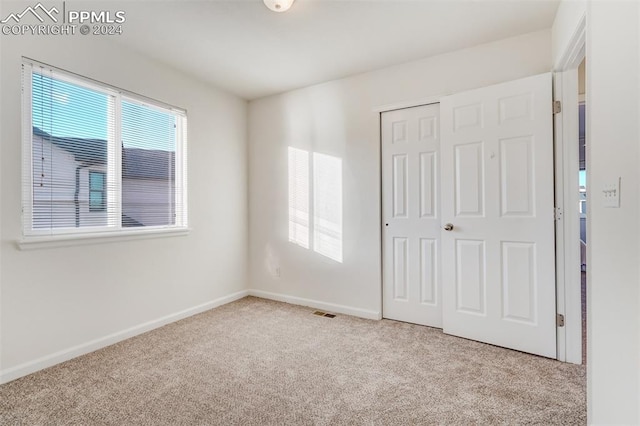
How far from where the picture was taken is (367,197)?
312 cm

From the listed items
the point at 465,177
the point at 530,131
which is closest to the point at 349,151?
the point at 465,177

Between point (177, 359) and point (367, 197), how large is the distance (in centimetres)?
218

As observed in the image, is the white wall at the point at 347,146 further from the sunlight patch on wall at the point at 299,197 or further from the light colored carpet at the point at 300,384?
the light colored carpet at the point at 300,384

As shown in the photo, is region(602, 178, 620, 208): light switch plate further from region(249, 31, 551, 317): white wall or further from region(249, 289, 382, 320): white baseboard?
region(249, 289, 382, 320): white baseboard

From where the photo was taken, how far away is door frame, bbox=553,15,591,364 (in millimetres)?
2148

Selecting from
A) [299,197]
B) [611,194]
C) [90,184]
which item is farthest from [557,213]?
[90,184]

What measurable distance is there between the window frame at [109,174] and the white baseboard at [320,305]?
1.29 meters

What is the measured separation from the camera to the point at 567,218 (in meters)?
2.17

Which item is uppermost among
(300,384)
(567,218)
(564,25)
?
(564,25)

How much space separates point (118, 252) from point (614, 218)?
3.25m

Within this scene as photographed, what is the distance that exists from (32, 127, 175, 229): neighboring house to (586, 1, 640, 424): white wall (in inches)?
129

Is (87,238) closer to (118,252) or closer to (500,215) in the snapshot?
(118,252)

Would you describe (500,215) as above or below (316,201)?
below

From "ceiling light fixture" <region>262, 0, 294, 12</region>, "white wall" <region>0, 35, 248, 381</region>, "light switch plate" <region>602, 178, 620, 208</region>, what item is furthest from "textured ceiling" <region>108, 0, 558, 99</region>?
"light switch plate" <region>602, 178, 620, 208</region>
